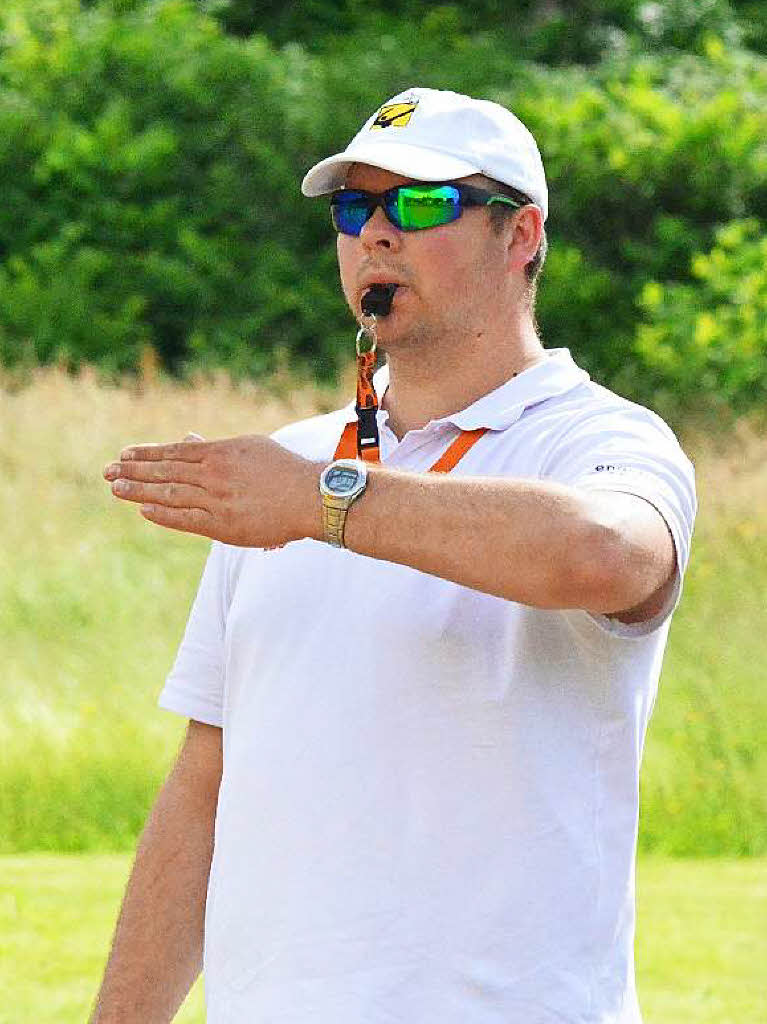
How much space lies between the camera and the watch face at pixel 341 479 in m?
1.99

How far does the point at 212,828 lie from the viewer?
264 centimetres

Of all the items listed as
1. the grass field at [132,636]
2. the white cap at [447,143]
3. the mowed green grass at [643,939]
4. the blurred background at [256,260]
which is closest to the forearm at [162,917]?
the white cap at [447,143]

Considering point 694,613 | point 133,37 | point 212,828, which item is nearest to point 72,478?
point 694,613

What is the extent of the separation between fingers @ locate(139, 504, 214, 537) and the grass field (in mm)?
5235

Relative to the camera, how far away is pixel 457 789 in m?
2.17

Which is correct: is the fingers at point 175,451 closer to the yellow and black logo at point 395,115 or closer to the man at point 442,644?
the man at point 442,644

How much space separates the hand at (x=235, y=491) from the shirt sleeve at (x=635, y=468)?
31 cm

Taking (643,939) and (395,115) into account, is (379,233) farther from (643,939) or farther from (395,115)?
(643,939)

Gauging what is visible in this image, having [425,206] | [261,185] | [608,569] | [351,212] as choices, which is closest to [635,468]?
[608,569]

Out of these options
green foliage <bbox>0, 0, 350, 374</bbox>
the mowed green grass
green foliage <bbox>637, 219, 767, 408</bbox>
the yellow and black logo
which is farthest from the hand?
green foliage <bbox>0, 0, 350, 374</bbox>

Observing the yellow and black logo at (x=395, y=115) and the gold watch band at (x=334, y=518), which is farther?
the yellow and black logo at (x=395, y=115)

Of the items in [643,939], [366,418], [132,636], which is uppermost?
[366,418]

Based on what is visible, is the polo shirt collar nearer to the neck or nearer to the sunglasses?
the neck

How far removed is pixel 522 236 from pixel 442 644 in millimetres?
623
